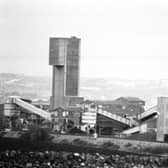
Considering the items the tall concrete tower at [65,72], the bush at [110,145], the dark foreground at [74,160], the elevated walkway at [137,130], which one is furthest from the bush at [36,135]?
the tall concrete tower at [65,72]

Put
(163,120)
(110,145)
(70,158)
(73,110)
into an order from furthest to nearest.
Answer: (73,110) → (163,120) → (110,145) → (70,158)

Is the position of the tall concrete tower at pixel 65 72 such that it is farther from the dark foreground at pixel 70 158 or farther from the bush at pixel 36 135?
the dark foreground at pixel 70 158

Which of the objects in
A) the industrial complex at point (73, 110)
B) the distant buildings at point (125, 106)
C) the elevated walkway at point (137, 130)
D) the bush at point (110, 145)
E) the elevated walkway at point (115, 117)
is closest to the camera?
the bush at point (110, 145)

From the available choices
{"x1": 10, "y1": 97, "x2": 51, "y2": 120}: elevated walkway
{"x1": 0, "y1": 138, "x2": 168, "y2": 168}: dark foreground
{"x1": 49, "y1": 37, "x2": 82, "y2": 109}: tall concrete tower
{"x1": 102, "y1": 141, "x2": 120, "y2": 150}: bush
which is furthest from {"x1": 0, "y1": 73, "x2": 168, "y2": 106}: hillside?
{"x1": 102, "y1": 141, "x2": 120, "y2": 150}: bush

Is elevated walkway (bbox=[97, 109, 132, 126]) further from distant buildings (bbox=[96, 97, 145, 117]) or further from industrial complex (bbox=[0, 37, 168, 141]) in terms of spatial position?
distant buildings (bbox=[96, 97, 145, 117])

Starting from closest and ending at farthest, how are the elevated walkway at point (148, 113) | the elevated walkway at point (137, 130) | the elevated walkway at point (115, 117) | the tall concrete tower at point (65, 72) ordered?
the elevated walkway at point (137, 130)
the elevated walkway at point (148, 113)
the elevated walkway at point (115, 117)
the tall concrete tower at point (65, 72)

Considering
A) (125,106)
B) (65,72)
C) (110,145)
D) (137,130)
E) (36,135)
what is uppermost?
(65,72)

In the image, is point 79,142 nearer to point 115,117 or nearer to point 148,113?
point 148,113

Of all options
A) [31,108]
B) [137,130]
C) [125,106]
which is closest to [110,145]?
[137,130]
